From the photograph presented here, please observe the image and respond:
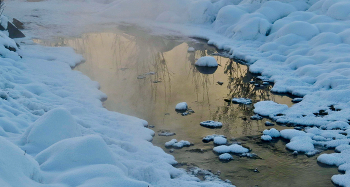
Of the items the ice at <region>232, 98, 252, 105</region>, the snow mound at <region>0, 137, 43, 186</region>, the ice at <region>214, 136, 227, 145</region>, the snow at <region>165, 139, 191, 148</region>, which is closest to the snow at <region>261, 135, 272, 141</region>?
the ice at <region>214, 136, 227, 145</region>

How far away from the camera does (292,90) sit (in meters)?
6.87

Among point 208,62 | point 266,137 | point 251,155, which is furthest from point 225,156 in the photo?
point 208,62

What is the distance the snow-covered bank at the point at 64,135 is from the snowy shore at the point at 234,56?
0.03m

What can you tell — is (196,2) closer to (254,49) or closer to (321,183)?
(254,49)

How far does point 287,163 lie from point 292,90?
9.16 feet

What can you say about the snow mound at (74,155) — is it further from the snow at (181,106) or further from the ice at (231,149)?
the snow at (181,106)

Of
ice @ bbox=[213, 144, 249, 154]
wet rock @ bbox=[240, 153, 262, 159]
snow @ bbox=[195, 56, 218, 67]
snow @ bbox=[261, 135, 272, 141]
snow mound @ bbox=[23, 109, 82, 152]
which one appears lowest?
wet rock @ bbox=[240, 153, 262, 159]

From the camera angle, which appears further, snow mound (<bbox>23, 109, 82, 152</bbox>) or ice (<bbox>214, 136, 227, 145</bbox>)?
ice (<bbox>214, 136, 227, 145</bbox>)

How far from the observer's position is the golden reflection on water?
4316 millimetres

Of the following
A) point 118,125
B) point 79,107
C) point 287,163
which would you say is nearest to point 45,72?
point 79,107

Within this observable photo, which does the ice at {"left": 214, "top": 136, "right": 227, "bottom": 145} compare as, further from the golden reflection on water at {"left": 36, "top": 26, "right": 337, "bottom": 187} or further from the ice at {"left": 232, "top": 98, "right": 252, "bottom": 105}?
the ice at {"left": 232, "top": 98, "right": 252, "bottom": 105}

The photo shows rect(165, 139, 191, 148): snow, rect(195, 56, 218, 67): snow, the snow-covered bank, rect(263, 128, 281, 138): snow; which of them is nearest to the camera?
the snow-covered bank

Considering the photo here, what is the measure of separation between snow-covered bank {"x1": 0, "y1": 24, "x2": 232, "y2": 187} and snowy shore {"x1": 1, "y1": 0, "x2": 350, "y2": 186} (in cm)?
3

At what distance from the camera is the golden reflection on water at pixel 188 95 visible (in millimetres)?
4316
